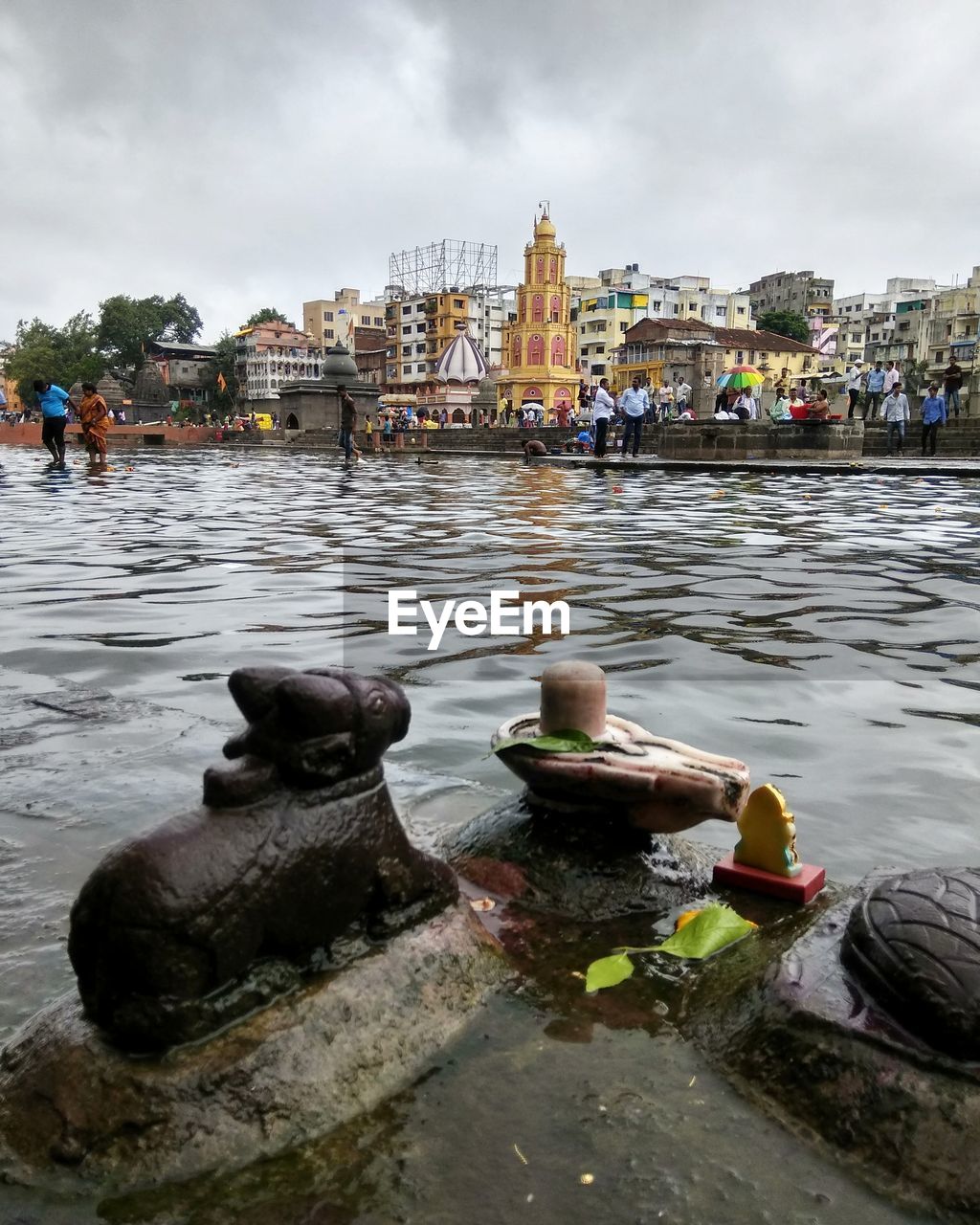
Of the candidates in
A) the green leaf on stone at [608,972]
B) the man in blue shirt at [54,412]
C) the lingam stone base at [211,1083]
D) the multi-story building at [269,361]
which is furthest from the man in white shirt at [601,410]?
the multi-story building at [269,361]

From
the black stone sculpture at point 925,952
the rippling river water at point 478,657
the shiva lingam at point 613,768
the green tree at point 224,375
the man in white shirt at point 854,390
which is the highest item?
the green tree at point 224,375

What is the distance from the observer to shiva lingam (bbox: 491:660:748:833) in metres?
1.78

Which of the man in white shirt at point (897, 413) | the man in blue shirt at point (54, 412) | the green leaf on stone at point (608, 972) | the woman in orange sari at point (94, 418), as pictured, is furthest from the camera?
the man in white shirt at point (897, 413)

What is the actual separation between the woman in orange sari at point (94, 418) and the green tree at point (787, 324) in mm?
92328

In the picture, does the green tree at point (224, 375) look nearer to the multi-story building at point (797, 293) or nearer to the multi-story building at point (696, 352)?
the multi-story building at point (696, 352)

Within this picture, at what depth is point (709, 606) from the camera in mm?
4902

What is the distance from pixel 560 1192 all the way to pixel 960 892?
748 millimetres

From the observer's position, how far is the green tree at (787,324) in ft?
335

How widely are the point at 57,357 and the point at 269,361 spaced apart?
19.7 metres

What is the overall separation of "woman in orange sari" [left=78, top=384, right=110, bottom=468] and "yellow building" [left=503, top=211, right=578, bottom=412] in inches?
2121

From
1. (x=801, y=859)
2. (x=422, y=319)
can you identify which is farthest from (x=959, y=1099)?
(x=422, y=319)

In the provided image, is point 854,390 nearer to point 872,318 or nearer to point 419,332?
point 419,332

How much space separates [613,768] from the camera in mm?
1789

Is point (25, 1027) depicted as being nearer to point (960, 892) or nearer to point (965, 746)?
point (960, 892)
